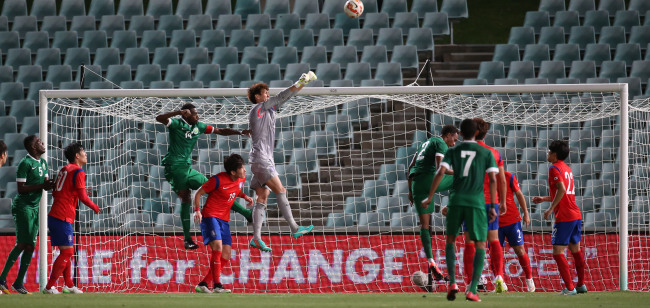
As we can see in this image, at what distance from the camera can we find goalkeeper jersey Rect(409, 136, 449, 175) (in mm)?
8266

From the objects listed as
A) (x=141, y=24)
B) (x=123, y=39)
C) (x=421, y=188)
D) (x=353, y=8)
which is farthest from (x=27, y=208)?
(x=141, y=24)

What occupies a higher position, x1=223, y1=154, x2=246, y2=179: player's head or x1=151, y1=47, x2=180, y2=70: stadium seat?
x1=151, y1=47, x2=180, y2=70: stadium seat

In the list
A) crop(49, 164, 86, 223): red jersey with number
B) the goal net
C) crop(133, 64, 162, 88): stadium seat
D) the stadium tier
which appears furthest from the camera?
crop(133, 64, 162, 88): stadium seat

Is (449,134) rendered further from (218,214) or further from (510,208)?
(218,214)

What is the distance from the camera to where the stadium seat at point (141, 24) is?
655 inches

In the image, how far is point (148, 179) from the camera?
12.6m

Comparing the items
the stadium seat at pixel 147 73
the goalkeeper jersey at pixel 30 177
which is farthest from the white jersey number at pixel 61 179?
the stadium seat at pixel 147 73

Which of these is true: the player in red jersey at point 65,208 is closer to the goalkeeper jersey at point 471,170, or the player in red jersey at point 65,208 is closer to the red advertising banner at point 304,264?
the red advertising banner at point 304,264

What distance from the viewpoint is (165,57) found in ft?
51.2

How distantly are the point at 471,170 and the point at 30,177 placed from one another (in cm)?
473

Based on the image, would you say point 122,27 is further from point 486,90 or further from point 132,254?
point 486,90

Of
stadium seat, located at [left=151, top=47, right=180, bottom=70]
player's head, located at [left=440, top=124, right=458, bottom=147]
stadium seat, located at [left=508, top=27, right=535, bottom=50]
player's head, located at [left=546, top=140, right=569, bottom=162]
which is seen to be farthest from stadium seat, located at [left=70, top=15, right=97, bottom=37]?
player's head, located at [left=546, top=140, right=569, bottom=162]

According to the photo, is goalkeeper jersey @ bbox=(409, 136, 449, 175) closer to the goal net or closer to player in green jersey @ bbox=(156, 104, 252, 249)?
A: the goal net

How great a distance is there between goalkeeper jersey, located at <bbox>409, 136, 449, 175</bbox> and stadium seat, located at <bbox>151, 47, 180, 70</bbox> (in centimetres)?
821
